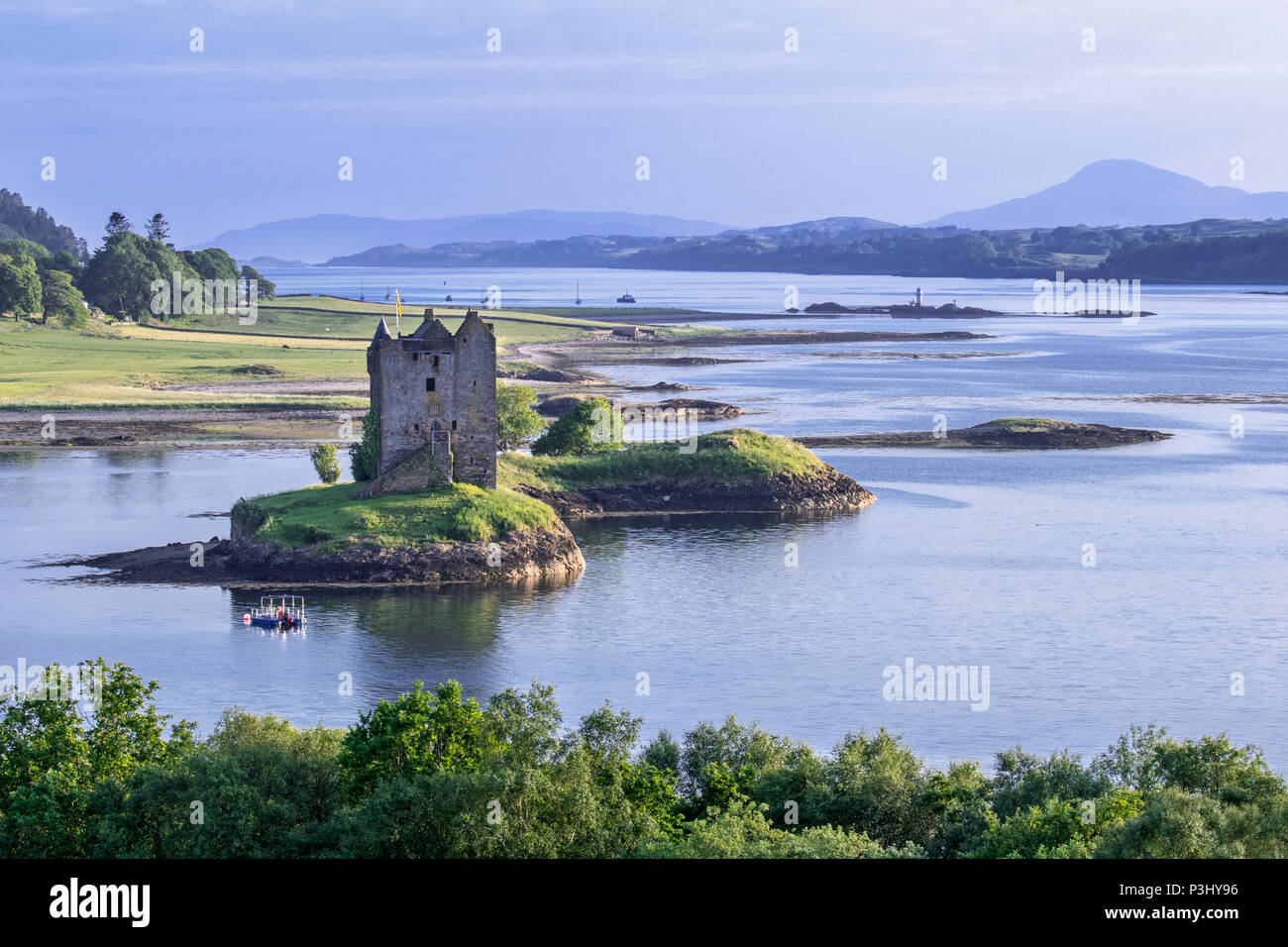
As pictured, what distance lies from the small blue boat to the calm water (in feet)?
2.75

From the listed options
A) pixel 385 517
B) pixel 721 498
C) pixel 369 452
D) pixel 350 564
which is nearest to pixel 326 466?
pixel 369 452

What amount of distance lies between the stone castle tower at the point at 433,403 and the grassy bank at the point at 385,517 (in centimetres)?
112

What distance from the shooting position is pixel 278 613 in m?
59.8

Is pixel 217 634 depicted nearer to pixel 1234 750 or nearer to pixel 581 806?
pixel 581 806

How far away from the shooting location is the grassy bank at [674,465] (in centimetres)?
8675

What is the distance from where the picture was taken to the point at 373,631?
191 feet

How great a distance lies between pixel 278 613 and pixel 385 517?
921 cm

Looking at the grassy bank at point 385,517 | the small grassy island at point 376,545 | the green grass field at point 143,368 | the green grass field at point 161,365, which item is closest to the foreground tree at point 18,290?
the green grass field at point 161,365

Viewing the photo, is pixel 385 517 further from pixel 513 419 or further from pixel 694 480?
pixel 513 419

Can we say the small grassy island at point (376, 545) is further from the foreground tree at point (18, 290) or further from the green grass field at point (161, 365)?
the foreground tree at point (18, 290)

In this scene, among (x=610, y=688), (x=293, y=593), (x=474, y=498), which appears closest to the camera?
(x=610, y=688)
